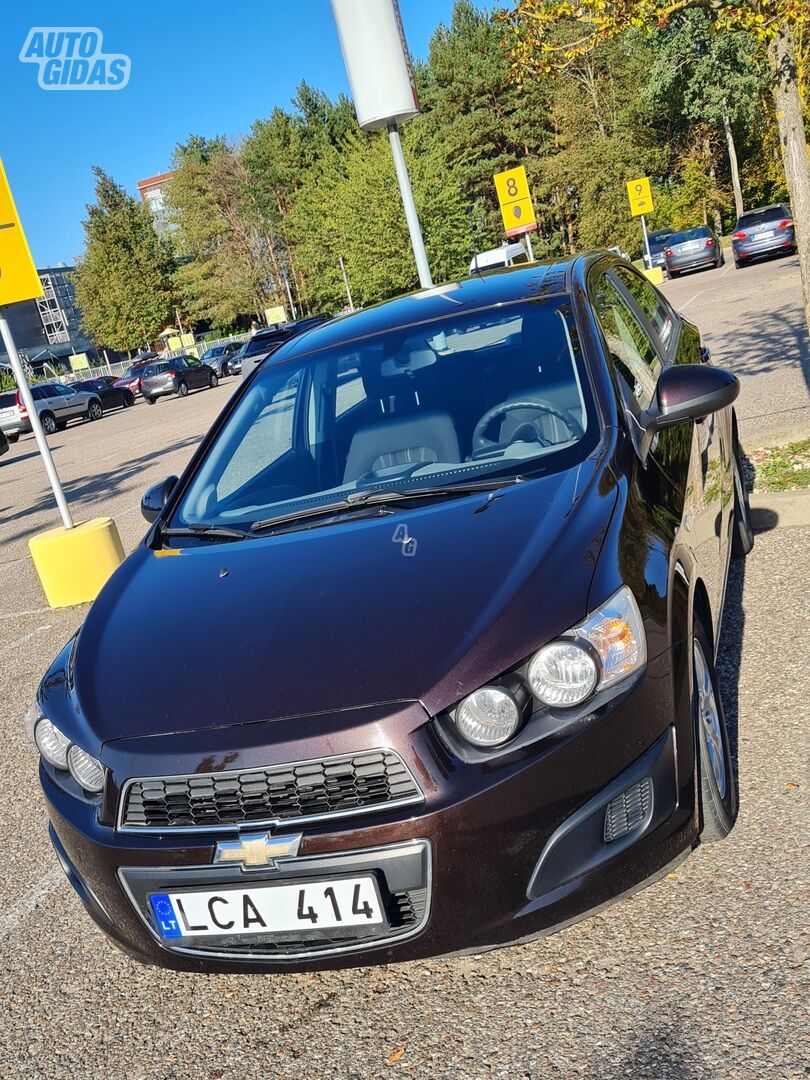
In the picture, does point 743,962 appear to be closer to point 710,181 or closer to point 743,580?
point 743,580

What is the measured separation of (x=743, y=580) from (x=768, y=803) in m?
2.07

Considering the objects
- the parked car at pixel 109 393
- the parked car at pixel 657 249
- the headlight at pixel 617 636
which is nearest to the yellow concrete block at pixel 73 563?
the headlight at pixel 617 636

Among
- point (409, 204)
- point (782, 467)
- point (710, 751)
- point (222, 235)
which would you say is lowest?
point (782, 467)

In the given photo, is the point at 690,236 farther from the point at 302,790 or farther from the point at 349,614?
the point at 302,790

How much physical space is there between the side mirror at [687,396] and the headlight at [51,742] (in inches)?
73.8

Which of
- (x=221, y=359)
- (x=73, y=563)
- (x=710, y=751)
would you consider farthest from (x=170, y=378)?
(x=710, y=751)

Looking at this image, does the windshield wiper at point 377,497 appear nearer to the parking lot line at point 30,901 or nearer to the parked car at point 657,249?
the parking lot line at point 30,901

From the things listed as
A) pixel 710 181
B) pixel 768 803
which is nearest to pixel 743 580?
pixel 768 803

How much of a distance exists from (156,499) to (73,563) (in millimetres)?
4006

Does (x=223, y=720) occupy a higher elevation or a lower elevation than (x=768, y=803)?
higher

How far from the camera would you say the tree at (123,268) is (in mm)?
86250

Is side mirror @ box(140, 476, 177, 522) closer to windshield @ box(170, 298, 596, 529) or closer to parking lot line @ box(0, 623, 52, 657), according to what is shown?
windshield @ box(170, 298, 596, 529)

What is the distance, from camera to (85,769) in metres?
2.64

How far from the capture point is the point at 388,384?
12.6ft
